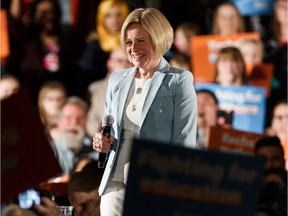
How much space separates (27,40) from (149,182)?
6.94 m

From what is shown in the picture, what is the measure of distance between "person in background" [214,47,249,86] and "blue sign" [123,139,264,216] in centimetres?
568

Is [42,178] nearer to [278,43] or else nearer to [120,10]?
[120,10]

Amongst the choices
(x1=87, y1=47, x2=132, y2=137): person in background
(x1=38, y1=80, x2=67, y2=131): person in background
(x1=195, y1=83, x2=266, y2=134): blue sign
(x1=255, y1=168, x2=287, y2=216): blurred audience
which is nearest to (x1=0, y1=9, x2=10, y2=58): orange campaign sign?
(x1=38, y1=80, x2=67, y2=131): person in background

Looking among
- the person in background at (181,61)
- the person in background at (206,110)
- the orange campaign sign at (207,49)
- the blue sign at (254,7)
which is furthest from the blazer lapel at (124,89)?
the blue sign at (254,7)

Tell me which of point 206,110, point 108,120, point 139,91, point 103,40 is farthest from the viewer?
point 103,40

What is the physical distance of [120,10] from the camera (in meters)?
12.4

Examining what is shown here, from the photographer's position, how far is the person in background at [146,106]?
23.7ft

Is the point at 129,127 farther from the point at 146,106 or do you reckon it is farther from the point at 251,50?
the point at 251,50

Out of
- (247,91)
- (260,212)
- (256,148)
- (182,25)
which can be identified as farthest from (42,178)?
(182,25)

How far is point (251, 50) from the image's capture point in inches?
Answer: 503

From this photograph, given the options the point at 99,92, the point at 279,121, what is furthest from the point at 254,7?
the point at 99,92

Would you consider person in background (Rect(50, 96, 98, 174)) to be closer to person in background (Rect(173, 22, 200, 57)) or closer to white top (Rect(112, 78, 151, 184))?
person in background (Rect(173, 22, 200, 57))

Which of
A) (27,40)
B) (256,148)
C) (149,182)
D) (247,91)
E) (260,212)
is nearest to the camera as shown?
(149,182)

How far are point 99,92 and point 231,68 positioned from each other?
129 cm
